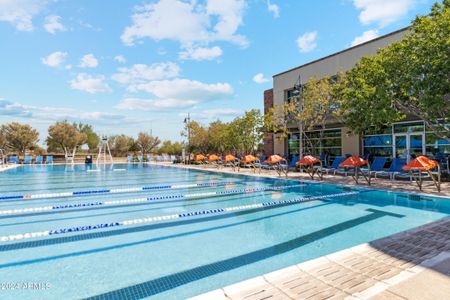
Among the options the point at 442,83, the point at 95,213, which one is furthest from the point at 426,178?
the point at 95,213

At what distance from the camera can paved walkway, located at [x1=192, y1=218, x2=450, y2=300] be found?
2691 mm

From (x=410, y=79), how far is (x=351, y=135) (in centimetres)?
792

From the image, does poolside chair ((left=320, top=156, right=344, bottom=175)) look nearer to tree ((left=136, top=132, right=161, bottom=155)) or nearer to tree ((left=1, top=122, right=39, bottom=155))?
tree ((left=136, top=132, right=161, bottom=155))

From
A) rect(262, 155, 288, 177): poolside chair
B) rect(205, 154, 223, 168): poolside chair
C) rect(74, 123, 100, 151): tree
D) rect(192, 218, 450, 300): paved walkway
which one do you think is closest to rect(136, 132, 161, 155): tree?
rect(74, 123, 100, 151): tree

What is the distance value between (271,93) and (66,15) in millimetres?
17887

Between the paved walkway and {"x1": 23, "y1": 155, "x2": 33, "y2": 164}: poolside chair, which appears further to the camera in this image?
{"x1": 23, "y1": 155, "x2": 33, "y2": 164}: poolside chair

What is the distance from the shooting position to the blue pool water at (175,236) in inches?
150

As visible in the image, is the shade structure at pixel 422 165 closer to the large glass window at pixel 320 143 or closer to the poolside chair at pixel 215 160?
the large glass window at pixel 320 143

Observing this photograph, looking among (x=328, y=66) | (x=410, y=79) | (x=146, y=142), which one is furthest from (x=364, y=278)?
(x=146, y=142)

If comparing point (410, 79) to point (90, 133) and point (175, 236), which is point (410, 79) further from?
point (90, 133)

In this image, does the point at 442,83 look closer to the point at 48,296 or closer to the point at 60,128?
the point at 48,296

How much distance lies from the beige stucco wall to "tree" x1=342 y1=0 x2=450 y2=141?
641cm

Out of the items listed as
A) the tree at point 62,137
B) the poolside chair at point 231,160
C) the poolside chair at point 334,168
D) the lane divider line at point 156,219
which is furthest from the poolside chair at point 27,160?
the poolside chair at point 334,168

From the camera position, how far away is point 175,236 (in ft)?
19.0
